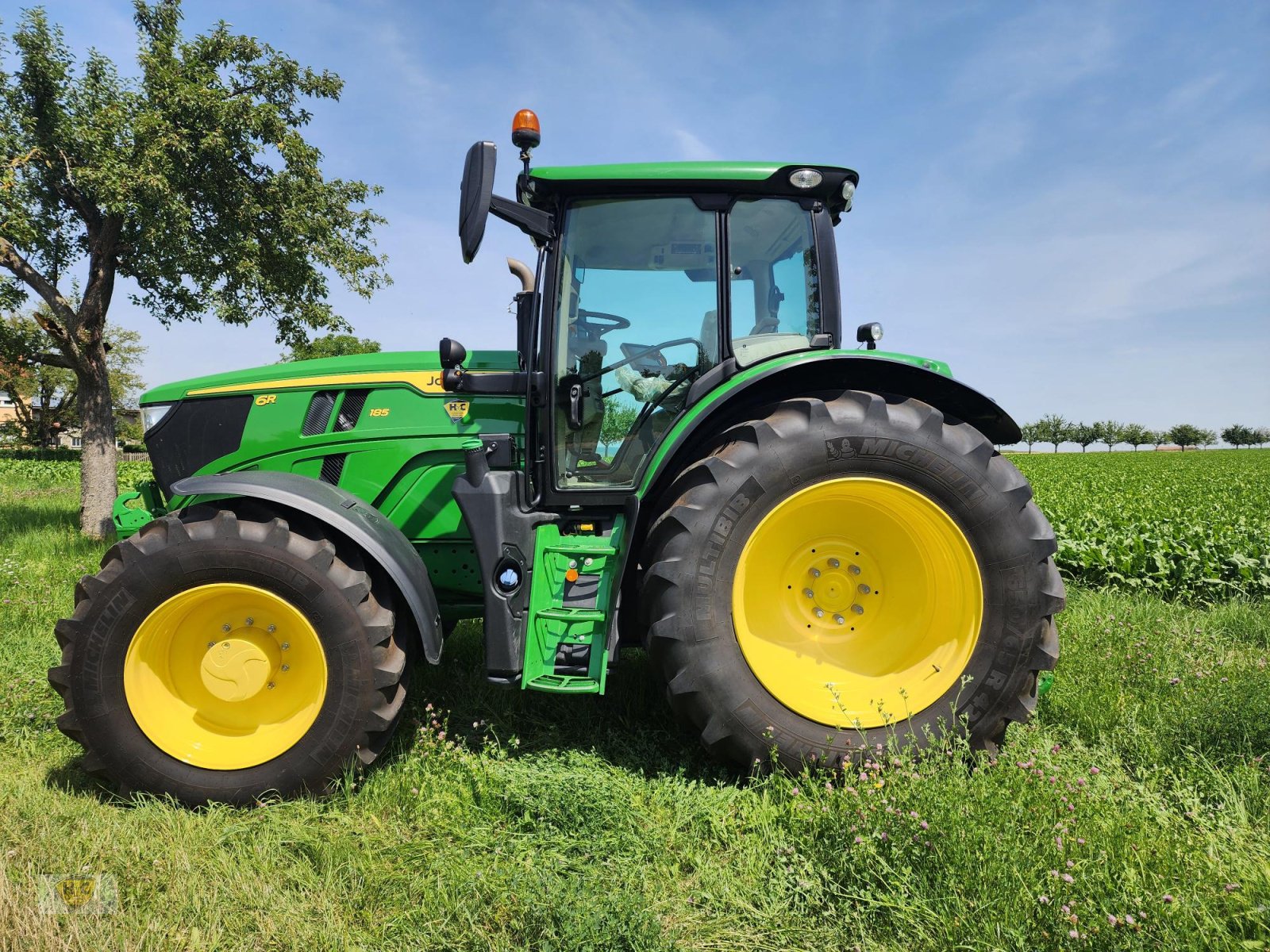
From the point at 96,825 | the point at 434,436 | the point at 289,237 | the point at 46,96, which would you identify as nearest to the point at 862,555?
the point at 434,436

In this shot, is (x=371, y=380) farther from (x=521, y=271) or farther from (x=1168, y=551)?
(x=1168, y=551)

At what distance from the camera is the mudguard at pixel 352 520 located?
2.69m

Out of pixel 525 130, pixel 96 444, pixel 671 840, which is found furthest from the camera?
pixel 96 444

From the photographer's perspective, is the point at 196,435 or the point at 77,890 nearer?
the point at 77,890

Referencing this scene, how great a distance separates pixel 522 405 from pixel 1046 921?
260 centimetres

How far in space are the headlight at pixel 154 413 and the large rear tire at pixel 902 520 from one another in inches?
104

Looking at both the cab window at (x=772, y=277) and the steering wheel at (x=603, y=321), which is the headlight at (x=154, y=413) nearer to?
the steering wheel at (x=603, y=321)

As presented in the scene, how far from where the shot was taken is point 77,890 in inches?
83.7

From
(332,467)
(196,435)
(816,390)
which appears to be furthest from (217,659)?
(816,390)

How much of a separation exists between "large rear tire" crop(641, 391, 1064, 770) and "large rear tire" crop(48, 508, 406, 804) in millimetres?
1126

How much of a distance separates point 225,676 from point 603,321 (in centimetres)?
210

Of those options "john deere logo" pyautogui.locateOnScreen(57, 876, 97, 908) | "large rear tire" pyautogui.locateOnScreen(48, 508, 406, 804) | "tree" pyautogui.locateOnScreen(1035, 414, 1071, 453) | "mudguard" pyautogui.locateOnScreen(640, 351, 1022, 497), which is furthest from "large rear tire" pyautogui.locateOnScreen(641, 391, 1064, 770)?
"tree" pyautogui.locateOnScreen(1035, 414, 1071, 453)

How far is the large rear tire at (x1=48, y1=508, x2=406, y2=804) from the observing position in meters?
2.60

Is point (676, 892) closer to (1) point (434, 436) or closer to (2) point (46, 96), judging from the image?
(1) point (434, 436)
